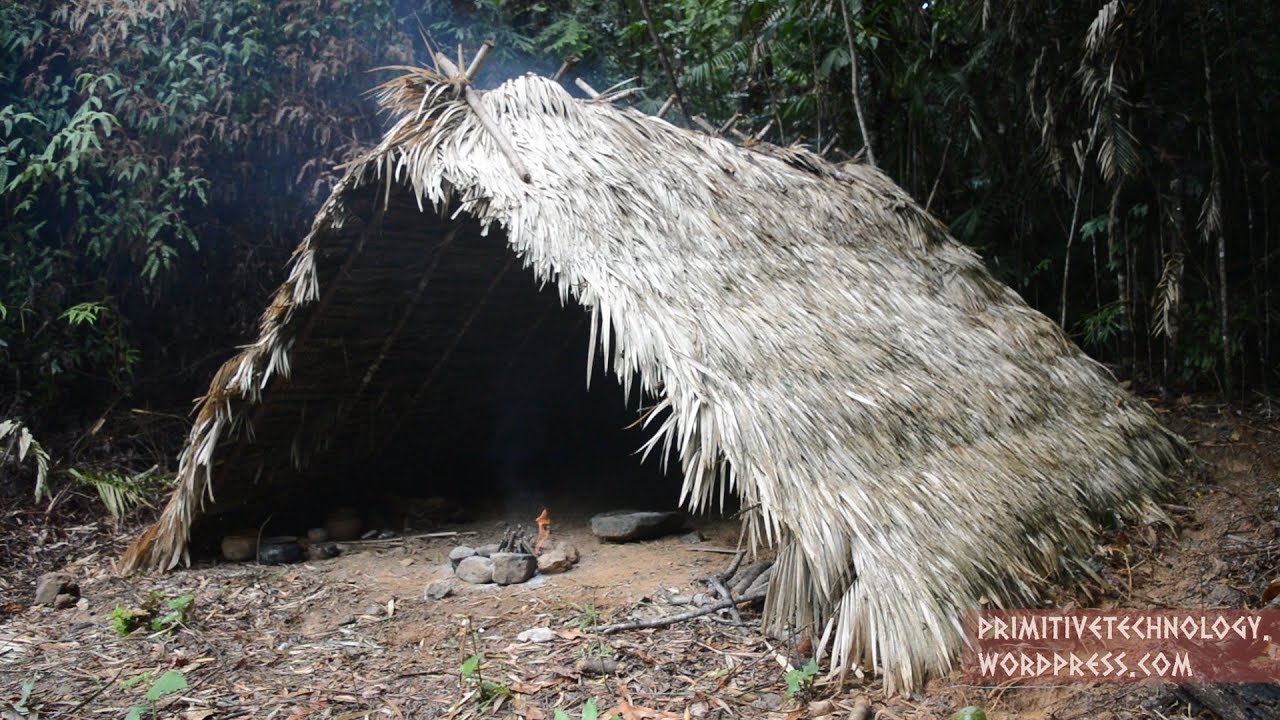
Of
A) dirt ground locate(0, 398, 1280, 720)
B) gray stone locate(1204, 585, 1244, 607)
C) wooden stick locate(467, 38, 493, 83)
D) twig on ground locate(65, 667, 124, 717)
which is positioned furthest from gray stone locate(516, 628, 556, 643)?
gray stone locate(1204, 585, 1244, 607)

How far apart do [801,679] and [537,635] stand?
0.94 metres

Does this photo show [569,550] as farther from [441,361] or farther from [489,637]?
[441,361]

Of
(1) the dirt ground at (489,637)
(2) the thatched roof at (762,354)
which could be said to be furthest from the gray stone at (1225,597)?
(2) the thatched roof at (762,354)

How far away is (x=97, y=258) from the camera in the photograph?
5.27 metres

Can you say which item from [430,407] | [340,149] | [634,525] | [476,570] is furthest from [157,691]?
[340,149]

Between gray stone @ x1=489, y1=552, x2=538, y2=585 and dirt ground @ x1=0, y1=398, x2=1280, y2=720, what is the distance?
2.0 inches

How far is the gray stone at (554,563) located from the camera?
3850 millimetres

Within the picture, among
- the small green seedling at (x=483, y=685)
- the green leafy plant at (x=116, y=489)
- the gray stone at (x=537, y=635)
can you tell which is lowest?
the small green seedling at (x=483, y=685)

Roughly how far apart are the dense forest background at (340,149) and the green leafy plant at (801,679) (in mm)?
3380

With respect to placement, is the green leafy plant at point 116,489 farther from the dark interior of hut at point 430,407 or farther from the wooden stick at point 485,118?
the wooden stick at point 485,118

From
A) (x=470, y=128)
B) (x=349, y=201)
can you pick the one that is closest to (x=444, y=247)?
(x=349, y=201)

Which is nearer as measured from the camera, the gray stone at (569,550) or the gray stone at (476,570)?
the gray stone at (476,570)

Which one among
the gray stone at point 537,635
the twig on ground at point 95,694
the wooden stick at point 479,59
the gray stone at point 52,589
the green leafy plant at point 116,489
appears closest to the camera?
the twig on ground at point 95,694

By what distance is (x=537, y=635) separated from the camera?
3086 millimetres
